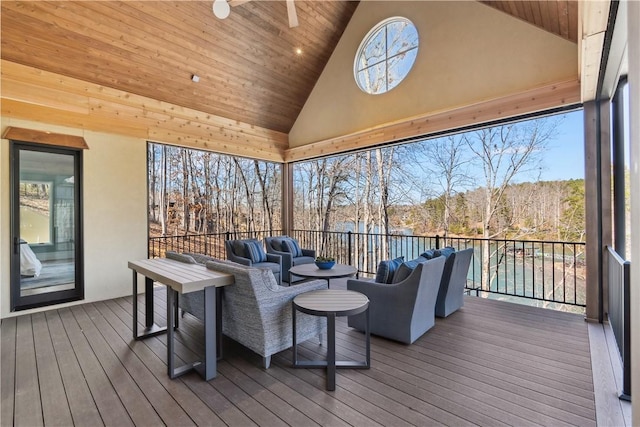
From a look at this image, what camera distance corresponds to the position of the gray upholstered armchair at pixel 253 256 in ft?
16.6

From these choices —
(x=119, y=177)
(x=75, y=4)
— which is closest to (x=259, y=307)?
(x=119, y=177)

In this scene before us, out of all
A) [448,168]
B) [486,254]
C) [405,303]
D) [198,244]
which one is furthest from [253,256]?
[486,254]

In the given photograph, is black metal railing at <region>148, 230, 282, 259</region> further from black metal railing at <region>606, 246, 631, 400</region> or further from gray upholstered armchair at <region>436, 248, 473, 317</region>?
black metal railing at <region>606, 246, 631, 400</region>

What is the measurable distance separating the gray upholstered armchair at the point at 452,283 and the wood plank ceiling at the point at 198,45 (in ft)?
9.91

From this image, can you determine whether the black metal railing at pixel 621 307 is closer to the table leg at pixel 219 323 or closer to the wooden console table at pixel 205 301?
the wooden console table at pixel 205 301

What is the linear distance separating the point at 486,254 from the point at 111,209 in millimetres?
7422

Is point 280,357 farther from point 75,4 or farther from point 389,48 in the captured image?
point 389,48

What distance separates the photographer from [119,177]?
4844mm

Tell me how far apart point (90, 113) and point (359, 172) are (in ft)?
18.9

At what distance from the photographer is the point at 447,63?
4.81 meters

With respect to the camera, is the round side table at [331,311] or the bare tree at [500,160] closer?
the round side table at [331,311]

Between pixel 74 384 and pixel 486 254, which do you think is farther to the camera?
pixel 486 254

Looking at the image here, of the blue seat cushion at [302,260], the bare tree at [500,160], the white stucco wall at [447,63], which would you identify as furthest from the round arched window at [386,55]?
the blue seat cushion at [302,260]

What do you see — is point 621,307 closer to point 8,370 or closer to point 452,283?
point 452,283
